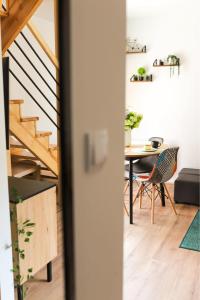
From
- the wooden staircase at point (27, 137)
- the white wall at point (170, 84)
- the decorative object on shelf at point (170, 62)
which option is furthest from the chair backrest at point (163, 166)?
the decorative object on shelf at point (170, 62)

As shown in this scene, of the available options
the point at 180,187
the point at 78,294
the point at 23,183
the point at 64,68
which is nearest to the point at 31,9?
the point at 23,183

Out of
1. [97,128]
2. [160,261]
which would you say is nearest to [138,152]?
[160,261]

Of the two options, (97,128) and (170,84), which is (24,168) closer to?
(97,128)

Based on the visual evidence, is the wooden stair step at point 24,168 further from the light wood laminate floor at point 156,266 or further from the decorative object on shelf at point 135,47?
the decorative object on shelf at point 135,47

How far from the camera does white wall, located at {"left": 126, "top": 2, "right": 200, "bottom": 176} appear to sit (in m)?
4.63

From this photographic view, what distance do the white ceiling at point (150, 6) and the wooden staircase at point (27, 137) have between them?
227 centimetres

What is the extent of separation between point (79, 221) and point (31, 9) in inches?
80.0

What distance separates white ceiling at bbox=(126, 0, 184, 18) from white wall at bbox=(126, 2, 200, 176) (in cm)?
6

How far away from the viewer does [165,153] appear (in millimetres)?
3367

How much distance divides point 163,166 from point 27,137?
1.48 m

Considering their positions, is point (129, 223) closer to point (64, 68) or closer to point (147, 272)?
point (147, 272)

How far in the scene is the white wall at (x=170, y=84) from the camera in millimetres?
4629

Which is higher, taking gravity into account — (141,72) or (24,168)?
(141,72)

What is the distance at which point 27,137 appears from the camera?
9.96ft
